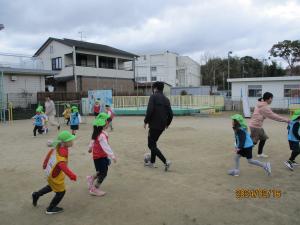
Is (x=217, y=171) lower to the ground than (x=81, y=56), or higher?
lower

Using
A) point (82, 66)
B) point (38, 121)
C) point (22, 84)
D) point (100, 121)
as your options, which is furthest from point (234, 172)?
point (82, 66)

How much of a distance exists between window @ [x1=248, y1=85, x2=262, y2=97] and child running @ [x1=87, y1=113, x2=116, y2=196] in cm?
2590

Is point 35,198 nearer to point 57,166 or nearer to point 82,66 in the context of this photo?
point 57,166

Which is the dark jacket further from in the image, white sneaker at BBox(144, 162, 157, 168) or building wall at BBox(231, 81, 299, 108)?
building wall at BBox(231, 81, 299, 108)

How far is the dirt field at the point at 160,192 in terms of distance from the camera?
12.8 ft

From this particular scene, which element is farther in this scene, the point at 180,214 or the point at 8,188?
the point at 8,188

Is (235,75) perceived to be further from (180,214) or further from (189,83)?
(180,214)

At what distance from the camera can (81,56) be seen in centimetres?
3566

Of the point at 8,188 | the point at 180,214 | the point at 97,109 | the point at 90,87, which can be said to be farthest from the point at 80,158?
the point at 90,87

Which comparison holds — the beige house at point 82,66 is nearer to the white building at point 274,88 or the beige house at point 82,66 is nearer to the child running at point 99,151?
the white building at point 274,88

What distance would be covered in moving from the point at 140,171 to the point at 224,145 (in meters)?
3.77

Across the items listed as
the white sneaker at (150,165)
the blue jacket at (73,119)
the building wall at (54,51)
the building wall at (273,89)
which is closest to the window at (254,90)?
the building wall at (273,89)

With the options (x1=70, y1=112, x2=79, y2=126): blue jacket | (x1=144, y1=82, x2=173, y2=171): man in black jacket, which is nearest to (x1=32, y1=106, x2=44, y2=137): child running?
(x1=70, y1=112, x2=79, y2=126): blue jacket

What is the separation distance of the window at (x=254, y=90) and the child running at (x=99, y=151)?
2590 cm
